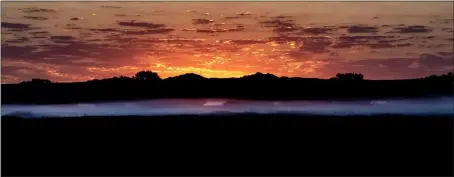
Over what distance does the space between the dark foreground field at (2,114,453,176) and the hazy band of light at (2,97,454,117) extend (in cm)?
424

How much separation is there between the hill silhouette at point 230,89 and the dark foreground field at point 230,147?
12.7 meters

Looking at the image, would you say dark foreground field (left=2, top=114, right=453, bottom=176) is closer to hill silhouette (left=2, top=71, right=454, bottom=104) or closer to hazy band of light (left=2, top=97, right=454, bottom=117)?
hazy band of light (left=2, top=97, right=454, bottom=117)

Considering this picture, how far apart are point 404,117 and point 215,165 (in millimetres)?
10937

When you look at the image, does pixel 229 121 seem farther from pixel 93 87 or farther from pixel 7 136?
pixel 93 87

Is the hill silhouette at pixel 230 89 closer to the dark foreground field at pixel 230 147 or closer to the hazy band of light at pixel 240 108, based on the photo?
the hazy band of light at pixel 240 108

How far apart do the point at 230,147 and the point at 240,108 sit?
12.0m

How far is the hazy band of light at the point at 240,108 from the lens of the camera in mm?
26844

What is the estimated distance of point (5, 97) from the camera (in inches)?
1398

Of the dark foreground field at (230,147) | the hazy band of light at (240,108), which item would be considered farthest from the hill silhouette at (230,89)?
the dark foreground field at (230,147)

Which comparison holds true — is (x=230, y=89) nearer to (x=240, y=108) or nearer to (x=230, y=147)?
(x=240, y=108)

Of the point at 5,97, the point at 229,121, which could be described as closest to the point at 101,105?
the point at 5,97

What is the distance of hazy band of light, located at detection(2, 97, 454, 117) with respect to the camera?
2684cm

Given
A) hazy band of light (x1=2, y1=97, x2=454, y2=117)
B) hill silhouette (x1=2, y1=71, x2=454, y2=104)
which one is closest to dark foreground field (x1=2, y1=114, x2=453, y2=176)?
hazy band of light (x1=2, y1=97, x2=454, y2=117)

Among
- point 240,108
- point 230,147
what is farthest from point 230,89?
point 230,147
